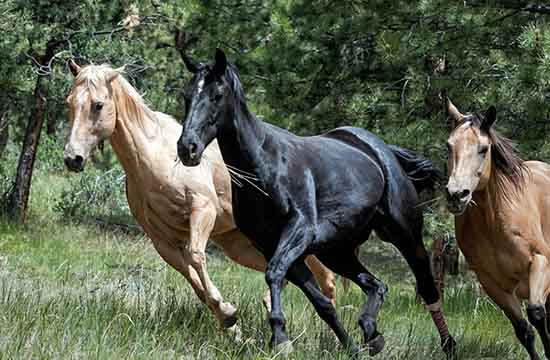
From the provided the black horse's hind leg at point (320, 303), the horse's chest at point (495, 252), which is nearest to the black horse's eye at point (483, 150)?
the horse's chest at point (495, 252)

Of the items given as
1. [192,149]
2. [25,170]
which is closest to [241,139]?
[192,149]

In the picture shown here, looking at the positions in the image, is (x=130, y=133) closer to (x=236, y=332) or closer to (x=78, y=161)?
(x=78, y=161)

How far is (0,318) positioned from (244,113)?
190cm

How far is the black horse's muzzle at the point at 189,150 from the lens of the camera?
5.33m

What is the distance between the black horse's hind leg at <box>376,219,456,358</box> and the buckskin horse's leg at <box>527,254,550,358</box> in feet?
2.20

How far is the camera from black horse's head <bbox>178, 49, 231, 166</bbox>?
5375 mm

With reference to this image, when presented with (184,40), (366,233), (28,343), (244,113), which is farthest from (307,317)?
(184,40)

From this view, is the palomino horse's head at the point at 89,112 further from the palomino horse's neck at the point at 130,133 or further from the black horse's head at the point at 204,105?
the black horse's head at the point at 204,105

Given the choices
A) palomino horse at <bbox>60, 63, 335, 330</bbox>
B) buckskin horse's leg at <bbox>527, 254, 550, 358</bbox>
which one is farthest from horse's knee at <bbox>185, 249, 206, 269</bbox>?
buckskin horse's leg at <bbox>527, 254, 550, 358</bbox>

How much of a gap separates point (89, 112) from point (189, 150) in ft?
5.79

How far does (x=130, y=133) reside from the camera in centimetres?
727

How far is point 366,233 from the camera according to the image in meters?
6.72

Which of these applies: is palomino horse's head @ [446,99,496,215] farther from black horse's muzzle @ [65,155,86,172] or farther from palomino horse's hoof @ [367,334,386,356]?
black horse's muzzle @ [65,155,86,172]

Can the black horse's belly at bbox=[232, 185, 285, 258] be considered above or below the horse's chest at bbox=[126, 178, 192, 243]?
above
